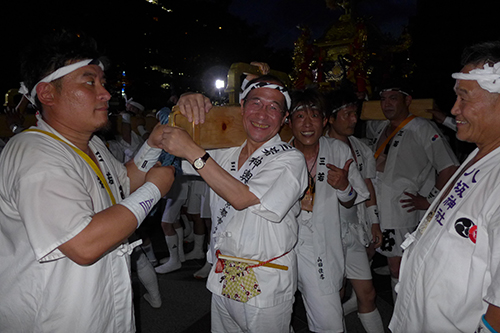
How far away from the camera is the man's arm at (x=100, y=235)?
149 centimetres

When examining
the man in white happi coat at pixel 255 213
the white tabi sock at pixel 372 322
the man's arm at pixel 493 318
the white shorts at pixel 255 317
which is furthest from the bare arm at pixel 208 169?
the white tabi sock at pixel 372 322

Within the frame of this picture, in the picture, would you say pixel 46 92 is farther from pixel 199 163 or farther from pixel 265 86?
pixel 265 86

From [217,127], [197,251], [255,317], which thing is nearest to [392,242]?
[255,317]

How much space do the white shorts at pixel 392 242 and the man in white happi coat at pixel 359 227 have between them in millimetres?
221

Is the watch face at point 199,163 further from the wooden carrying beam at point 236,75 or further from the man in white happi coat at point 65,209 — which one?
the wooden carrying beam at point 236,75

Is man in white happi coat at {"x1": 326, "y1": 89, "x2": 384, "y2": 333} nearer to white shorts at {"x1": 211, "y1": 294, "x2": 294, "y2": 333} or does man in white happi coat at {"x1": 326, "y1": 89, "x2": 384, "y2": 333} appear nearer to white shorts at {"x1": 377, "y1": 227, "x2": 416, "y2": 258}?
white shorts at {"x1": 377, "y1": 227, "x2": 416, "y2": 258}

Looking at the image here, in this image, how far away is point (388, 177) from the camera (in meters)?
4.29

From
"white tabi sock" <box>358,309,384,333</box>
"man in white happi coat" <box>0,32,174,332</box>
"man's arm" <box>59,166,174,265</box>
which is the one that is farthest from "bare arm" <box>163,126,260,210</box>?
"white tabi sock" <box>358,309,384,333</box>

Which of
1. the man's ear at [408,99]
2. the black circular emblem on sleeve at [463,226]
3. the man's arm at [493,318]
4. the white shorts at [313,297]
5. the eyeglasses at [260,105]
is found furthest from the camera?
the man's ear at [408,99]

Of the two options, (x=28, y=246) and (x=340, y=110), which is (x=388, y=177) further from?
(x=28, y=246)

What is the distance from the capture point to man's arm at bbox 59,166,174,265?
4.89 feet

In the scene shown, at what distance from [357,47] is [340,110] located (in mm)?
9173

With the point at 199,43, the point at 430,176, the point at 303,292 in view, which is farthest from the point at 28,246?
the point at 199,43

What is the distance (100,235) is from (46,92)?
0.96 meters
